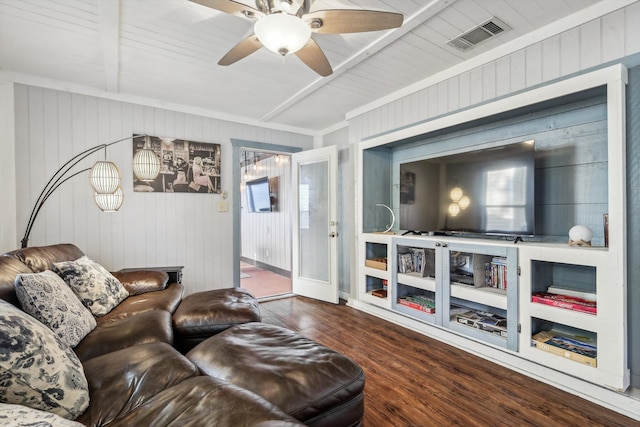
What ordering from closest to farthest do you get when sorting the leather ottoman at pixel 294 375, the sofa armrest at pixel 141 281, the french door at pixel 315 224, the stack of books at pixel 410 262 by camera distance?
the leather ottoman at pixel 294 375 → the sofa armrest at pixel 141 281 → the stack of books at pixel 410 262 → the french door at pixel 315 224

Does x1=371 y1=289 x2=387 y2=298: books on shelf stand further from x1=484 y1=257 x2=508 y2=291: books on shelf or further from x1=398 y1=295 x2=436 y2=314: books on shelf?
x1=484 y1=257 x2=508 y2=291: books on shelf

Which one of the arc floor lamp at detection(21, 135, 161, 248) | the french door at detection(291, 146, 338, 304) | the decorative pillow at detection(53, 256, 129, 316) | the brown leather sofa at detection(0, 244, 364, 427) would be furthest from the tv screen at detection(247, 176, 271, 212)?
the brown leather sofa at detection(0, 244, 364, 427)

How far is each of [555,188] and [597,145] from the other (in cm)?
37

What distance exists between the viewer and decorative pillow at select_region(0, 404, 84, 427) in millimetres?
615

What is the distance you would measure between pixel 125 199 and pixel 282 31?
2.84 metres

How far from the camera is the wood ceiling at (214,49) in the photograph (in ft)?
6.30

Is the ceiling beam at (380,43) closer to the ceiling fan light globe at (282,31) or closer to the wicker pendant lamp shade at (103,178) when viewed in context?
the ceiling fan light globe at (282,31)

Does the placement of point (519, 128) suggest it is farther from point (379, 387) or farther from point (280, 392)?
point (280, 392)

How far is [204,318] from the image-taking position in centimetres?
200

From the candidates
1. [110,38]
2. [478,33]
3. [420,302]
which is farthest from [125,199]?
[478,33]

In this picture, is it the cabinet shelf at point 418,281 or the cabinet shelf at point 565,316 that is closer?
the cabinet shelf at point 565,316

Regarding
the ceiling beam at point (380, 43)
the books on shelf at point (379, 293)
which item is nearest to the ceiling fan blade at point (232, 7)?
the ceiling beam at point (380, 43)

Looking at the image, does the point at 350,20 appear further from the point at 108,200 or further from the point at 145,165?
the point at 108,200

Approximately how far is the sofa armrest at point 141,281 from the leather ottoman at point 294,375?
1.33 m
